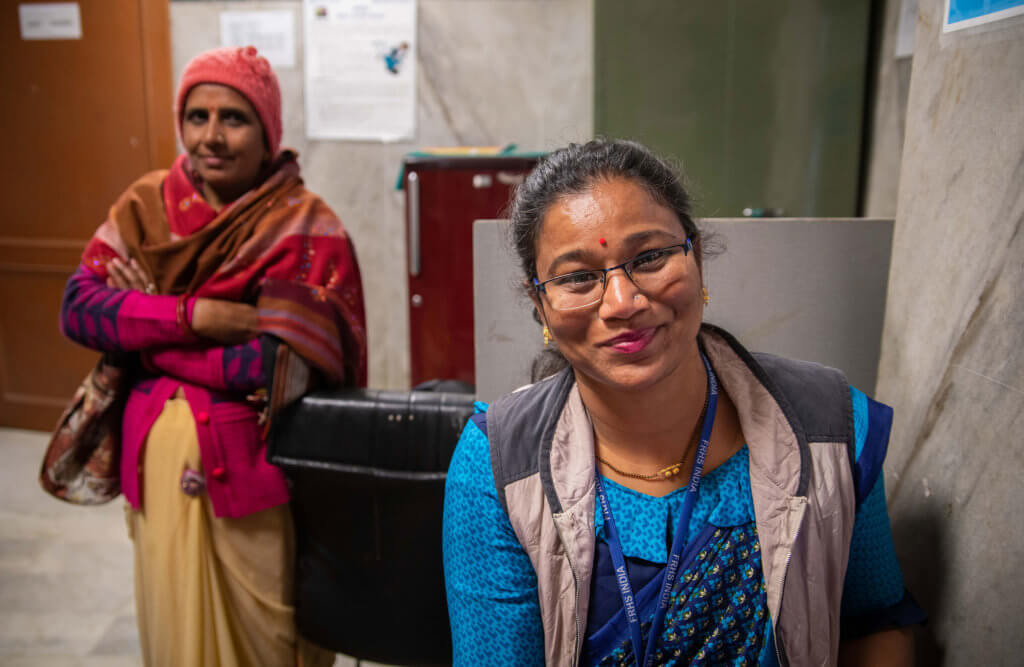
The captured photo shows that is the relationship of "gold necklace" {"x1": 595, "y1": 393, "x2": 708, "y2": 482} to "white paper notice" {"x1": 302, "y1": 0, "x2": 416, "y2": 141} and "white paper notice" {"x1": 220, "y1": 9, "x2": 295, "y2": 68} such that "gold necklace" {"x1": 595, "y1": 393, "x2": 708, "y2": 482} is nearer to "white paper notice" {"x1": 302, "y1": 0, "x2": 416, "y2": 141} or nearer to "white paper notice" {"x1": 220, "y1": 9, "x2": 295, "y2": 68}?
"white paper notice" {"x1": 302, "y1": 0, "x2": 416, "y2": 141}

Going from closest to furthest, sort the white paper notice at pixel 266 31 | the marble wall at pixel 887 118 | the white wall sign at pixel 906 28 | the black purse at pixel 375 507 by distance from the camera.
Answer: the black purse at pixel 375 507 < the white wall sign at pixel 906 28 < the marble wall at pixel 887 118 < the white paper notice at pixel 266 31

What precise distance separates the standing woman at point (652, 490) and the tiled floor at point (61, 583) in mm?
1317

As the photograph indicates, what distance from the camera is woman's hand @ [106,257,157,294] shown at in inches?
63.3

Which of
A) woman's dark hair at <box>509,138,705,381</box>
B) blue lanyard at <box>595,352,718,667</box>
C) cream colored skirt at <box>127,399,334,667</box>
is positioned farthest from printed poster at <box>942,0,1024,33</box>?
cream colored skirt at <box>127,399,334,667</box>

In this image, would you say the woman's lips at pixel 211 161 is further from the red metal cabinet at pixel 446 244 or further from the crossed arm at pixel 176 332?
the red metal cabinet at pixel 446 244

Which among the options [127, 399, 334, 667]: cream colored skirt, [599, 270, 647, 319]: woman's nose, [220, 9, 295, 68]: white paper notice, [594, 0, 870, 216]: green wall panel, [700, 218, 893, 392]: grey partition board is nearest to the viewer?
[599, 270, 647, 319]: woman's nose

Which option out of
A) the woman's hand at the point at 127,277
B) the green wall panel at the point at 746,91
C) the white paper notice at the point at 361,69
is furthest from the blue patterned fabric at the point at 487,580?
the white paper notice at the point at 361,69

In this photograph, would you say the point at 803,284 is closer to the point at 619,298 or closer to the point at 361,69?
the point at 619,298

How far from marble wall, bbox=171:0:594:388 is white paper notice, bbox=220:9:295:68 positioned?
0.04 m

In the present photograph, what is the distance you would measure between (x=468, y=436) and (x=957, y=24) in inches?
37.8

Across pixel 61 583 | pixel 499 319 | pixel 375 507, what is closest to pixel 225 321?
pixel 375 507

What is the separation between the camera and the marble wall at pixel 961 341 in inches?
35.5

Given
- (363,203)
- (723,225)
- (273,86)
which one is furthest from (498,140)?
(723,225)

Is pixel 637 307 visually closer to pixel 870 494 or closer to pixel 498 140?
pixel 870 494
